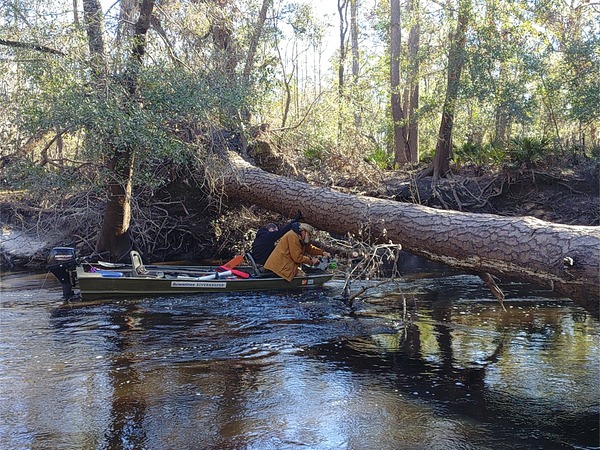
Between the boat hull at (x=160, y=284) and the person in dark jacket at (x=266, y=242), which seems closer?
the boat hull at (x=160, y=284)

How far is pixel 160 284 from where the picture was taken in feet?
37.3

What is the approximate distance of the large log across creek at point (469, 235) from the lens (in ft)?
21.7

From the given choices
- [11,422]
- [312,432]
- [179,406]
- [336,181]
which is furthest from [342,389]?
[336,181]

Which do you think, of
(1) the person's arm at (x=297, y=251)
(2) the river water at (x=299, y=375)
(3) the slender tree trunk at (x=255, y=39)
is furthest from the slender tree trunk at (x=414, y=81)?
(2) the river water at (x=299, y=375)

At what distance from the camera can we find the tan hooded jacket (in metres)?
11.9

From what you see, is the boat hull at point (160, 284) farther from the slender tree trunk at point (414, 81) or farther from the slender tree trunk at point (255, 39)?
the slender tree trunk at point (414, 81)

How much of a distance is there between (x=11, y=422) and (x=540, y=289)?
9628 mm

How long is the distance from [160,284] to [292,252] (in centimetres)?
247

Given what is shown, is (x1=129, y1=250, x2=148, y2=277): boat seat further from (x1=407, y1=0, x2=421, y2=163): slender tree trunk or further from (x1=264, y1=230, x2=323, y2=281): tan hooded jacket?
(x1=407, y1=0, x2=421, y2=163): slender tree trunk

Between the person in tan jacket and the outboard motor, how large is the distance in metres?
3.50

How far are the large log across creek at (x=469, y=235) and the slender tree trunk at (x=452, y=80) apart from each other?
6.13 metres

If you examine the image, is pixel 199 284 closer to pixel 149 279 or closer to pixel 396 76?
pixel 149 279

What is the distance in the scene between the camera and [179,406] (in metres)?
6.16

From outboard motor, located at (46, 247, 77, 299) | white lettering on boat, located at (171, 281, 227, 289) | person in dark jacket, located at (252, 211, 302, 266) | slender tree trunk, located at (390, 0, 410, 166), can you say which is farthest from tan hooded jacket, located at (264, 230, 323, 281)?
slender tree trunk, located at (390, 0, 410, 166)
